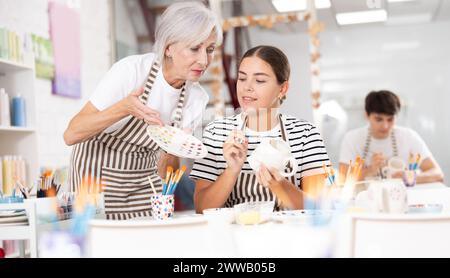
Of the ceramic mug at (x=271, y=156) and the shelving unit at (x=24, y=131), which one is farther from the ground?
the shelving unit at (x=24, y=131)

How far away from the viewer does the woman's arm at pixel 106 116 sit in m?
1.59

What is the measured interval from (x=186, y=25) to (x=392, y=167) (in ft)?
5.95

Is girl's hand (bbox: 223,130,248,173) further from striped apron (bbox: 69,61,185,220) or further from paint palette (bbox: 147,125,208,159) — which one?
striped apron (bbox: 69,61,185,220)

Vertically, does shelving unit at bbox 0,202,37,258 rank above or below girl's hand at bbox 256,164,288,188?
below

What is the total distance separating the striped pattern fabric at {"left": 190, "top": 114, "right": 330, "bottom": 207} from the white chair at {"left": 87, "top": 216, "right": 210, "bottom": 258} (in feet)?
2.64

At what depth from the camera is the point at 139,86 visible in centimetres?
183

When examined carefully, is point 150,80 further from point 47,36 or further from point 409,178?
point 47,36

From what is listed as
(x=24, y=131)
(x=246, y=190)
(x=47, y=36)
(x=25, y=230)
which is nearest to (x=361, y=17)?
(x=47, y=36)

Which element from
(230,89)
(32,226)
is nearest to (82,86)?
(230,89)

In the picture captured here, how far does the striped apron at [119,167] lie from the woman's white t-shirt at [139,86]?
0.18 ft

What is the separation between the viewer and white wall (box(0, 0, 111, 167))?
3434 millimetres

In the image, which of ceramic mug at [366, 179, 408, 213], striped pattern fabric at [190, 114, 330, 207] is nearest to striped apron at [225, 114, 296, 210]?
striped pattern fabric at [190, 114, 330, 207]

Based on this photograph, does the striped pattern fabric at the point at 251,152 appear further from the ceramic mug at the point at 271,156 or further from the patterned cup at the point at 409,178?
the patterned cup at the point at 409,178

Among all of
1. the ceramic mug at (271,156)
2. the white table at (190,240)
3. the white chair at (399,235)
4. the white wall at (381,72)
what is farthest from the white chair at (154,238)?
the white wall at (381,72)
